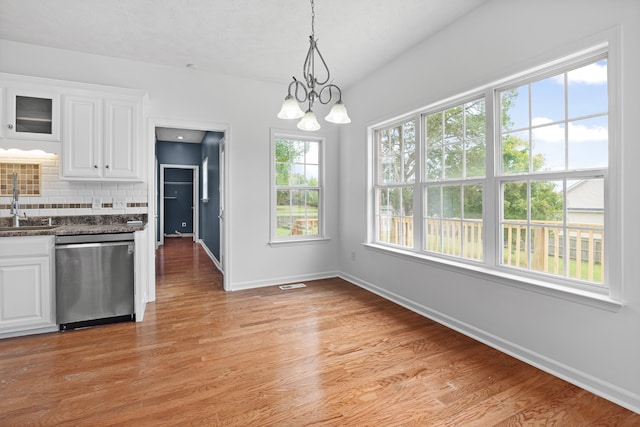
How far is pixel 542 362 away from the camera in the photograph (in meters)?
2.28

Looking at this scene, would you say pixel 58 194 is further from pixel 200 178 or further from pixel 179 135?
pixel 200 178

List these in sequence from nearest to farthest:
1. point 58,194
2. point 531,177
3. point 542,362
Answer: point 542,362, point 531,177, point 58,194

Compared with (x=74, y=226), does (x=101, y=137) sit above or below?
above

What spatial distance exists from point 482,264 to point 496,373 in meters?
0.90

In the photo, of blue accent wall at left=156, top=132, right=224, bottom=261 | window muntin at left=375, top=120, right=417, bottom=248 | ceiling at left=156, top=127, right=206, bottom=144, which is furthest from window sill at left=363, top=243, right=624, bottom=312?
ceiling at left=156, top=127, right=206, bottom=144

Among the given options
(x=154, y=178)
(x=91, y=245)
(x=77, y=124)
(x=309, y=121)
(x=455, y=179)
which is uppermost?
(x=77, y=124)

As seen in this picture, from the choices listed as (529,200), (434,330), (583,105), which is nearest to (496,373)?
(434,330)

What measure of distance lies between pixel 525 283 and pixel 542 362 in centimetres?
55

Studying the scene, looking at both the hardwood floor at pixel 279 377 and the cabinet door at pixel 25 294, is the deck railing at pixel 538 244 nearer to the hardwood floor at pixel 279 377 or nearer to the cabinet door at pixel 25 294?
the hardwood floor at pixel 279 377

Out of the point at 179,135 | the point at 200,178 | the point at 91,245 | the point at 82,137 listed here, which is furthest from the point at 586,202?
the point at 200,178

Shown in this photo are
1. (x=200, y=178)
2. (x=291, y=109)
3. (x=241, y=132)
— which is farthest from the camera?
(x=200, y=178)

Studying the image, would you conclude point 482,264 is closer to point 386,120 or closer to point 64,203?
point 386,120

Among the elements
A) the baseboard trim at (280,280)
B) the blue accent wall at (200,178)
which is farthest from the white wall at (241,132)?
the blue accent wall at (200,178)

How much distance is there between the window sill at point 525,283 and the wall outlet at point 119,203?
326 cm
